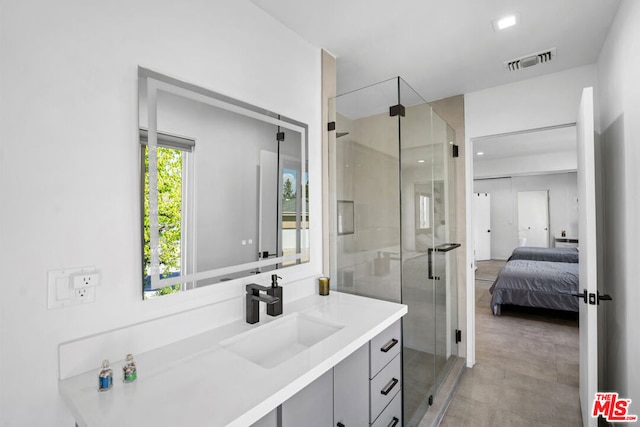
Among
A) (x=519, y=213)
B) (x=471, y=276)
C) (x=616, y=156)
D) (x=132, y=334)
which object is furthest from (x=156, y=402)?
(x=519, y=213)

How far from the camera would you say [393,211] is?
1.91m

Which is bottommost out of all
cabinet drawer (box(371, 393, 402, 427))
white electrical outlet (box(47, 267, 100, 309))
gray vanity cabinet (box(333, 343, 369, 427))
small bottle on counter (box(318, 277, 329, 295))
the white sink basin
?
cabinet drawer (box(371, 393, 402, 427))

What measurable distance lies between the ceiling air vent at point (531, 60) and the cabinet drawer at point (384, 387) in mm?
2239

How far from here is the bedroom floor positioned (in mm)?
2127

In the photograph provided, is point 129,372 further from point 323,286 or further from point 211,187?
point 323,286

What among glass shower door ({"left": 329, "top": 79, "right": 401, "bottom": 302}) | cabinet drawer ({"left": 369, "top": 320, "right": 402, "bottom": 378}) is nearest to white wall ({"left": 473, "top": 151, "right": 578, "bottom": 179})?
glass shower door ({"left": 329, "top": 79, "right": 401, "bottom": 302})

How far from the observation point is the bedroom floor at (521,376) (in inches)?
83.7

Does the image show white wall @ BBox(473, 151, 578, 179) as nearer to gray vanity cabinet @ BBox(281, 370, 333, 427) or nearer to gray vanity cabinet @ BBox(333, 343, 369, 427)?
gray vanity cabinet @ BBox(333, 343, 369, 427)

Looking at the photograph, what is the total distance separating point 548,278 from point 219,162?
4.47 meters

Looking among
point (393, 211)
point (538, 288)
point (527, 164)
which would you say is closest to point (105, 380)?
point (393, 211)

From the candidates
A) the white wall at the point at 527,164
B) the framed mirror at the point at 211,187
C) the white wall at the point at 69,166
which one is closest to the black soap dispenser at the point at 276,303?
the framed mirror at the point at 211,187

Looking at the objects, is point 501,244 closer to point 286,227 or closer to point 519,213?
point 519,213

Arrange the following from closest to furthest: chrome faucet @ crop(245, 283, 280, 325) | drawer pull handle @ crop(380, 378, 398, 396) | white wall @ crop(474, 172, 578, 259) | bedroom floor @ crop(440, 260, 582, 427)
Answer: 1. chrome faucet @ crop(245, 283, 280, 325)
2. drawer pull handle @ crop(380, 378, 398, 396)
3. bedroom floor @ crop(440, 260, 582, 427)
4. white wall @ crop(474, 172, 578, 259)

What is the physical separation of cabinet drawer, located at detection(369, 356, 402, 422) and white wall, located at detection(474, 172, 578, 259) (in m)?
7.25
